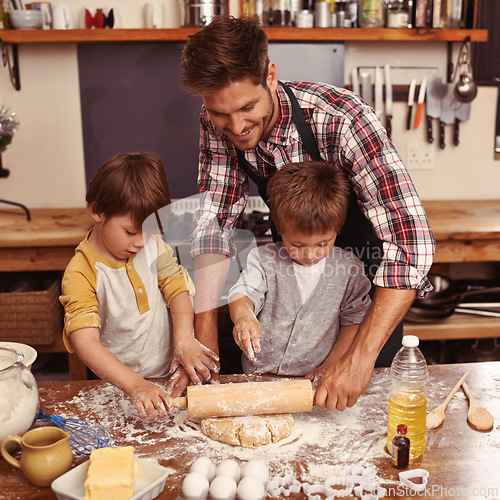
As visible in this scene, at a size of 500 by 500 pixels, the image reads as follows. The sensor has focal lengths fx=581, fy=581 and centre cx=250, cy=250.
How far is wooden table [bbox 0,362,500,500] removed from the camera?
938 mm

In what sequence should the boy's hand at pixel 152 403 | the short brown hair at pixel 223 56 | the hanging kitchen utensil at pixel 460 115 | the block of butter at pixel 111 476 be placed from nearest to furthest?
the block of butter at pixel 111 476 → the boy's hand at pixel 152 403 → the short brown hair at pixel 223 56 → the hanging kitchen utensil at pixel 460 115

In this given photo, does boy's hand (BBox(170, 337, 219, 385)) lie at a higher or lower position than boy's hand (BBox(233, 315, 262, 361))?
lower

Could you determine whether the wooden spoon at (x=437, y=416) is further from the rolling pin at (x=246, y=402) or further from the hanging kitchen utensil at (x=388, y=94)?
the hanging kitchen utensil at (x=388, y=94)

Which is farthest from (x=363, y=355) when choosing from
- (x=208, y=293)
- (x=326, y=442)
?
(x=208, y=293)

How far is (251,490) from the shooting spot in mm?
868

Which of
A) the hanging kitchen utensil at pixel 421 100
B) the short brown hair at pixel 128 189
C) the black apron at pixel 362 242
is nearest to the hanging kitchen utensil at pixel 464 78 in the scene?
the hanging kitchen utensil at pixel 421 100

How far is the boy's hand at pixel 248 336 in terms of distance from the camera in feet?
4.08

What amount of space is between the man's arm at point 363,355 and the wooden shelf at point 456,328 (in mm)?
1183

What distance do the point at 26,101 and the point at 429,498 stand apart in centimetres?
239

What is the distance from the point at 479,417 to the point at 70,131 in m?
2.17

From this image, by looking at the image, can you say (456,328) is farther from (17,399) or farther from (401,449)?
(17,399)

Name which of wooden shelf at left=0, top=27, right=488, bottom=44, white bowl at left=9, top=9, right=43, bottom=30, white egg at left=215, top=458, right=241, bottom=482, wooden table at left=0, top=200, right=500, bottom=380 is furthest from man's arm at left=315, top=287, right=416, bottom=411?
white bowl at left=9, top=9, right=43, bottom=30

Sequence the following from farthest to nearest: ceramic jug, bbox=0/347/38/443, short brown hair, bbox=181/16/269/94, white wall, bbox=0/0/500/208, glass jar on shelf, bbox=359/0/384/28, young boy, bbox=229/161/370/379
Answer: white wall, bbox=0/0/500/208
glass jar on shelf, bbox=359/0/384/28
young boy, bbox=229/161/370/379
short brown hair, bbox=181/16/269/94
ceramic jug, bbox=0/347/38/443

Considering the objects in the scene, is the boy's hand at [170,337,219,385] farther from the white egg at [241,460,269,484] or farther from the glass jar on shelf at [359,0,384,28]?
the glass jar on shelf at [359,0,384,28]
